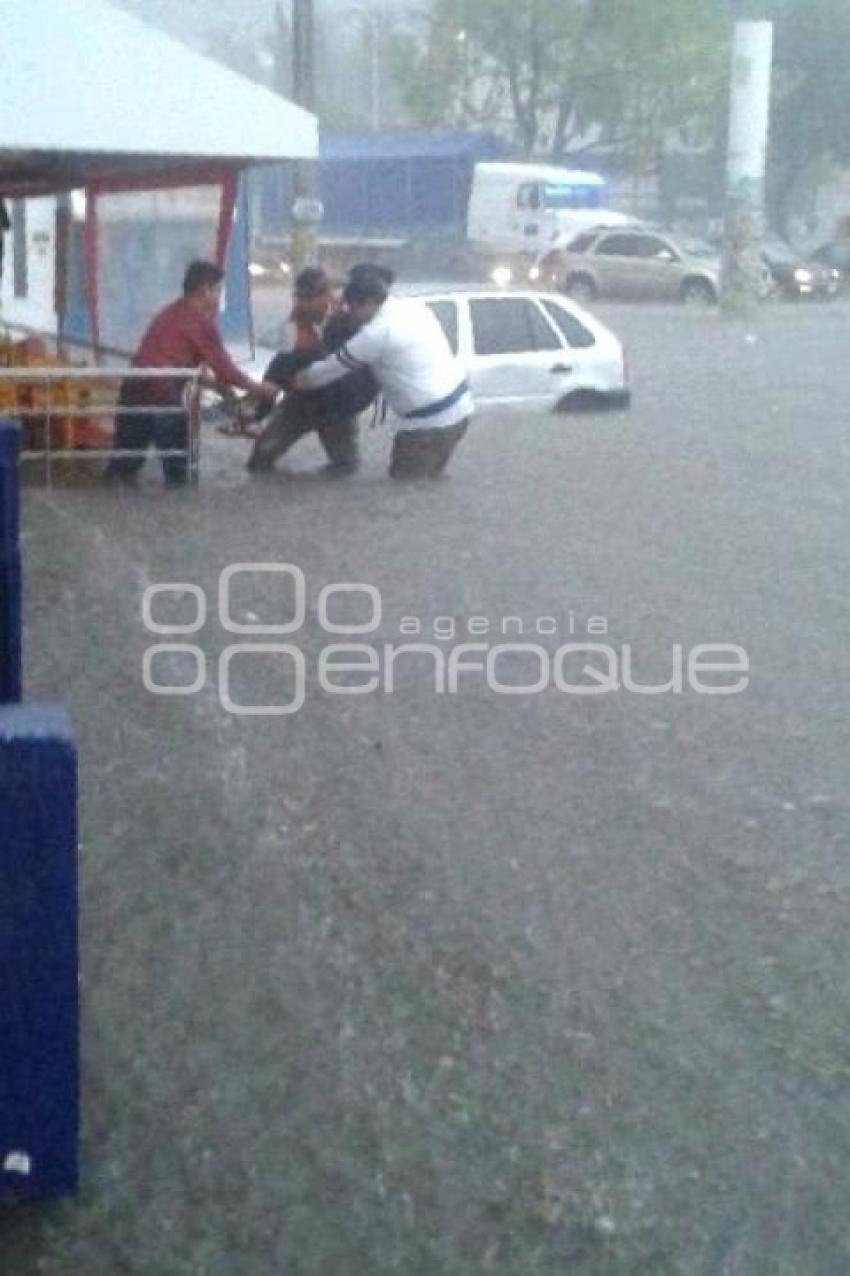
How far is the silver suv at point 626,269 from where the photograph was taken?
4934 cm

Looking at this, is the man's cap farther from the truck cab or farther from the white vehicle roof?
the white vehicle roof

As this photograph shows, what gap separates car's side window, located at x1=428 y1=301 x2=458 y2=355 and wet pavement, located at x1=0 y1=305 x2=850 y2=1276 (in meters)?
7.05

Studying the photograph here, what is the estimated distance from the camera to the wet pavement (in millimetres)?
4906

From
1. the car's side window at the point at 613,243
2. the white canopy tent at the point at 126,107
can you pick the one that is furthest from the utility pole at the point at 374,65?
the white canopy tent at the point at 126,107

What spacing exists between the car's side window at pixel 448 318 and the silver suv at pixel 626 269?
97.4 feet

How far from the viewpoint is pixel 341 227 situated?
53.9 metres

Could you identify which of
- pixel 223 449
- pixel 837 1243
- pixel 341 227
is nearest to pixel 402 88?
pixel 341 227

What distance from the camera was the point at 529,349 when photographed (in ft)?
65.6

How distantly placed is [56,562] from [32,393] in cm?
364

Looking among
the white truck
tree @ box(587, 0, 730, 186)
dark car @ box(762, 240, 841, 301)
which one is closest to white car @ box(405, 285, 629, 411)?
the white truck

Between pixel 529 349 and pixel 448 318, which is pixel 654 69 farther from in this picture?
pixel 448 318

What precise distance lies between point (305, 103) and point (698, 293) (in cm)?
2524

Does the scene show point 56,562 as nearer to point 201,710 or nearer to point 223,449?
point 201,710

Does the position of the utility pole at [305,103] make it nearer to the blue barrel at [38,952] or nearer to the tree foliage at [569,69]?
the blue barrel at [38,952]
